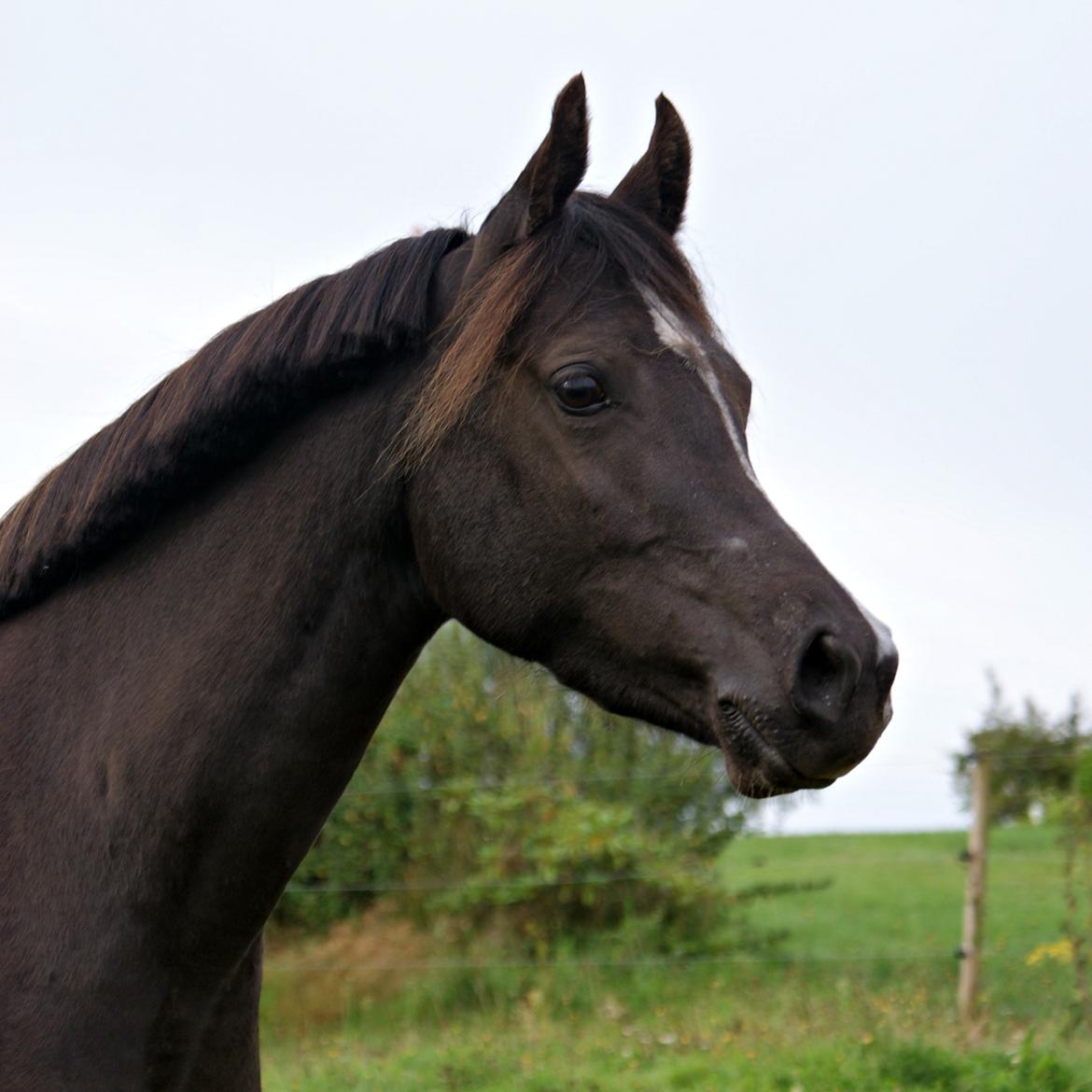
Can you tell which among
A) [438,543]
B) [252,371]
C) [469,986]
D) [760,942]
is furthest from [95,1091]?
[760,942]

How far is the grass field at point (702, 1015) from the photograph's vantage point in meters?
5.68

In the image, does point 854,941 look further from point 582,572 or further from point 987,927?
point 582,572

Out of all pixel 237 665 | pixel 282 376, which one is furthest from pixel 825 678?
pixel 282 376

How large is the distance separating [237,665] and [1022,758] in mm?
6513

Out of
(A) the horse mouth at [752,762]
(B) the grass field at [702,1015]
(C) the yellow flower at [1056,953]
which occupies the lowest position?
(B) the grass field at [702,1015]

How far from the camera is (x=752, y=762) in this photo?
2209 millimetres

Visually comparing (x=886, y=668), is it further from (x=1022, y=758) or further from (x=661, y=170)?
(x=1022, y=758)

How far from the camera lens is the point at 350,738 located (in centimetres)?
256

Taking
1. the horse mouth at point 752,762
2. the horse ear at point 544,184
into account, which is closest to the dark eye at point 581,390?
the horse ear at point 544,184

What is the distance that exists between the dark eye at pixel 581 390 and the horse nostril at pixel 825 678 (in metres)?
0.64

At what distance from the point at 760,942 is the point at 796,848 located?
249 inches

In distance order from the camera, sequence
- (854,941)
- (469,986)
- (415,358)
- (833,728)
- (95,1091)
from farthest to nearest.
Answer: (854,941) → (469,986) → (415,358) → (95,1091) → (833,728)

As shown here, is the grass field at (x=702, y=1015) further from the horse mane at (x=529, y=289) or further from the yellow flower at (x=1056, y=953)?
the horse mane at (x=529, y=289)

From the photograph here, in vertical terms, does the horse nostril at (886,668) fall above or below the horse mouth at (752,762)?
above
